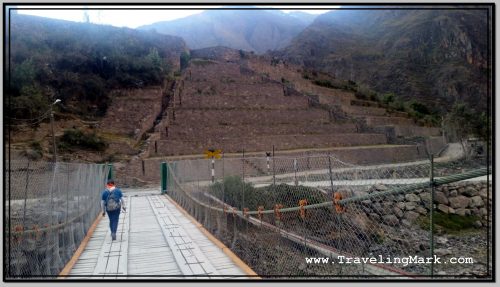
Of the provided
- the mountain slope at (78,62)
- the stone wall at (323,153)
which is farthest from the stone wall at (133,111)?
the stone wall at (323,153)

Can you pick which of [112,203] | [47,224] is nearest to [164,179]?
[112,203]

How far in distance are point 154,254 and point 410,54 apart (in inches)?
3084

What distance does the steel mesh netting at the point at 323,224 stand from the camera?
5324 mm

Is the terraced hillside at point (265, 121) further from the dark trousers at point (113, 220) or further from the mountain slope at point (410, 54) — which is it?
the mountain slope at point (410, 54)

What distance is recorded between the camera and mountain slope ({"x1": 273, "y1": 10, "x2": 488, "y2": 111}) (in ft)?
219

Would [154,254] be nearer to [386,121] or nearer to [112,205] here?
[112,205]

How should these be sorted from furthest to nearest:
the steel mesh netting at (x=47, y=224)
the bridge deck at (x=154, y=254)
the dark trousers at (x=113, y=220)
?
the dark trousers at (x=113, y=220) < the steel mesh netting at (x=47, y=224) < the bridge deck at (x=154, y=254)

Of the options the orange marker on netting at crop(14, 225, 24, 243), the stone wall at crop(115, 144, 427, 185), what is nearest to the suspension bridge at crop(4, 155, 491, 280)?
the orange marker on netting at crop(14, 225, 24, 243)

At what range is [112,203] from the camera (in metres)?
7.75

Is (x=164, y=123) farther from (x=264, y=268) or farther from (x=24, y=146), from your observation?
(x=264, y=268)

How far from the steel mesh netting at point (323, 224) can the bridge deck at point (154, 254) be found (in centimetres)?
58

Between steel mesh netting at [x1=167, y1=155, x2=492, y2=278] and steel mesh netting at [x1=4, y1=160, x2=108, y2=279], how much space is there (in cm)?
238

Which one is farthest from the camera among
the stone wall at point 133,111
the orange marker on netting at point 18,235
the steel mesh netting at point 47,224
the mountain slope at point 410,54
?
the mountain slope at point 410,54

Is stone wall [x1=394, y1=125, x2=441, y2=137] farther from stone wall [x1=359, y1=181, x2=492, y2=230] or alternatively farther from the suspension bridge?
the suspension bridge
